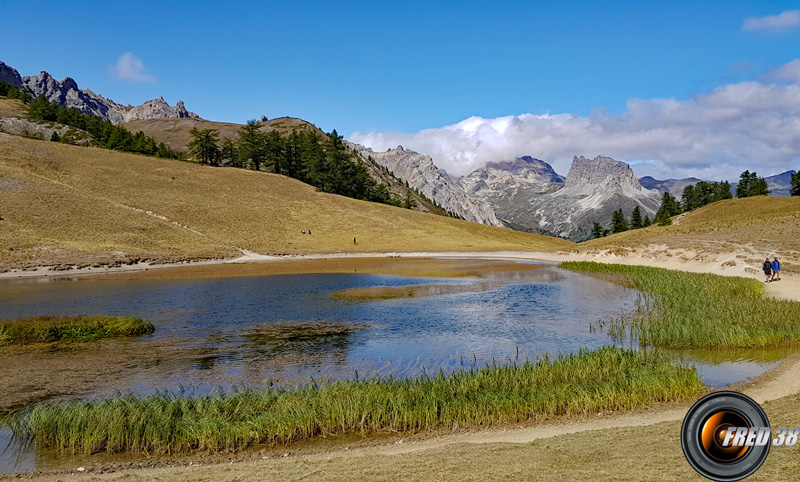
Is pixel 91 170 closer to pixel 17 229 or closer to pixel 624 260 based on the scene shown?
pixel 17 229

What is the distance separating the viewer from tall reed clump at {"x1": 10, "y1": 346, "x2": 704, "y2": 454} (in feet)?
39.2

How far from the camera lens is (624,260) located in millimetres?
62875

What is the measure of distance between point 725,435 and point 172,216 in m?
93.2

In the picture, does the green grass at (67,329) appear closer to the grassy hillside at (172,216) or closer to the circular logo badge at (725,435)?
the circular logo badge at (725,435)

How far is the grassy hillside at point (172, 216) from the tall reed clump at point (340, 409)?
181 ft

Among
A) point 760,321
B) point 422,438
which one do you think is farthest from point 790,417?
point 760,321

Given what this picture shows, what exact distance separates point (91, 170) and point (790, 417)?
4573 inches

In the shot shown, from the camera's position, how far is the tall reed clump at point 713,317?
67.1 ft

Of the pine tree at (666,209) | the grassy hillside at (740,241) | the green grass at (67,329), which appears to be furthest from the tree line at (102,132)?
the pine tree at (666,209)

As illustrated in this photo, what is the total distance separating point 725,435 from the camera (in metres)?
6.33
